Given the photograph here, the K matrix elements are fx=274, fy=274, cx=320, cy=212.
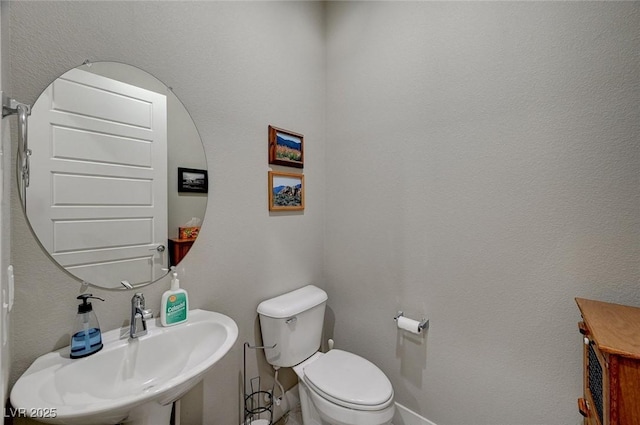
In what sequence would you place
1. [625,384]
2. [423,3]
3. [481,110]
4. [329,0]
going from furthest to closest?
[329,0] → [423,3] → [481,110] → [625,384]

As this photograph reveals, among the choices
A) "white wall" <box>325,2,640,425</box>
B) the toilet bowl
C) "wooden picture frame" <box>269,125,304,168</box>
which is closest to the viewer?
"white wall" <box>325,2,640,425</box>

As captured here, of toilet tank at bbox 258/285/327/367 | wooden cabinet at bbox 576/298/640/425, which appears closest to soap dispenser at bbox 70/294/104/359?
toilet tank at bbox 258/285/327/367

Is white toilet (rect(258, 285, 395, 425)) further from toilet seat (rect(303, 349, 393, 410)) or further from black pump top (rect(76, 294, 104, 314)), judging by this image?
black pump top (rect(76, 294, 104, 314))

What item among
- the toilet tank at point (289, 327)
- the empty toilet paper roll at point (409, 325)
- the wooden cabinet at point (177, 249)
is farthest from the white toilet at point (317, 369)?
the wooden cabinet at point (177, 249)

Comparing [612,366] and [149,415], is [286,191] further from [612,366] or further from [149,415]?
[612,366]

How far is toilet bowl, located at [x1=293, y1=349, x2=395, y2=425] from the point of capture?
46.9 inches

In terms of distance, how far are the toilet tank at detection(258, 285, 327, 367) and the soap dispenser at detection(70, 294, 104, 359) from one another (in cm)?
71

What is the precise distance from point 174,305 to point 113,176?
0.56 meters

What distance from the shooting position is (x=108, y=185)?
1.04 m

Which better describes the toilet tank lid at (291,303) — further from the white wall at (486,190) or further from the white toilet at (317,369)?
the white wall at (486,190)

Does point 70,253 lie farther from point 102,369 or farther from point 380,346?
point 380,346

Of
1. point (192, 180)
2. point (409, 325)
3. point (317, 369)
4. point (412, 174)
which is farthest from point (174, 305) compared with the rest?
point (412, 174)

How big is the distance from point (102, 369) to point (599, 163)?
6.37 ft

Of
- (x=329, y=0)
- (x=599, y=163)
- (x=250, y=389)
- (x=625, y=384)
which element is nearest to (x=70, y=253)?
(x=250, y=389)
